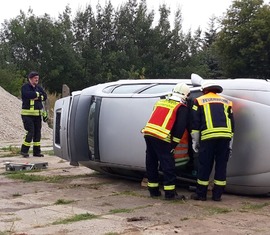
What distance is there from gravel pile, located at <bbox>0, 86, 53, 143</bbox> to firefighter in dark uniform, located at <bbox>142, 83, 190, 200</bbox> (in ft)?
31.4

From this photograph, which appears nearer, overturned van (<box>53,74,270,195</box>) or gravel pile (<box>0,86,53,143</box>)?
overturned van (<box>53,74,270,195</box>)

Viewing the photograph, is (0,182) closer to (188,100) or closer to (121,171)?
(121,171)

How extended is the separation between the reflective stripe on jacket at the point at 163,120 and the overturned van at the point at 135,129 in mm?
319

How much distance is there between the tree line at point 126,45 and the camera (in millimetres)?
35469

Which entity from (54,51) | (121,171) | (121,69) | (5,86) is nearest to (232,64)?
(121,69)

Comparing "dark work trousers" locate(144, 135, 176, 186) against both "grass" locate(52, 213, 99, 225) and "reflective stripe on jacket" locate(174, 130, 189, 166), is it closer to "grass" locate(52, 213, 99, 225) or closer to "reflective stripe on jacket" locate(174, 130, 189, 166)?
"reflective stripe on jacket" locate(174, 130, 189, 166)

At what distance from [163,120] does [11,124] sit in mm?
11371

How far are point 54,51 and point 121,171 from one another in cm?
2853

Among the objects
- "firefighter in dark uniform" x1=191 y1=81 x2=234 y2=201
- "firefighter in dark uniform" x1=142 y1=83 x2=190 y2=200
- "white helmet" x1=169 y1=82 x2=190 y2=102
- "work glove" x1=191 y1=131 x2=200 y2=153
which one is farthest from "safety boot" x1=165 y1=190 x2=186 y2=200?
"white helmet" x1=169 y1=82 x2=190 y2=102

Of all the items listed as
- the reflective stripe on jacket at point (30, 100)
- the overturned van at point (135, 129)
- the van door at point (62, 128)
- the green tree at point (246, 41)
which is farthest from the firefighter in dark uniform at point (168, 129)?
the green tree at point (246, 41)

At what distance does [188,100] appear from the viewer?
6.61 meters

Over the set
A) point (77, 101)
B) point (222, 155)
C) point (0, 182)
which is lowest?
A: point (0, 182)

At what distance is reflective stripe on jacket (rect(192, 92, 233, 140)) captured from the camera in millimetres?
6266

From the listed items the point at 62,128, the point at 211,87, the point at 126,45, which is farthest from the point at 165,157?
the point at 126,45
